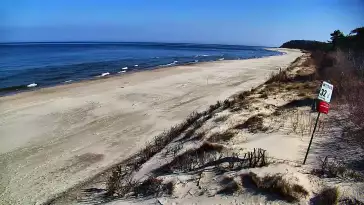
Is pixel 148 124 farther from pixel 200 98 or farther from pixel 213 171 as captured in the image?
pixel 213 171

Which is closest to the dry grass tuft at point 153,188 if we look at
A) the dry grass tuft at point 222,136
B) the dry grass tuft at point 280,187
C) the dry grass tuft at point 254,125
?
the dry grass tuft at point 280,187

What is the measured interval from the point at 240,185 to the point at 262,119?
5.33 meters

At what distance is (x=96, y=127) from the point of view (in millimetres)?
12812

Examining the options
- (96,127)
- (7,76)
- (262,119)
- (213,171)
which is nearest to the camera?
(213,171)

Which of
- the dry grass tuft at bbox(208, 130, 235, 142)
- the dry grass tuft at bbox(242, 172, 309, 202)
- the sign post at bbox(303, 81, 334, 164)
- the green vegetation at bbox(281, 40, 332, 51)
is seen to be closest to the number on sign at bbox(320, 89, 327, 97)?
the sign post at bbox(303, 81, 334, 164)

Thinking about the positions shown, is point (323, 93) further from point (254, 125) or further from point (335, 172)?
point (254, 125)

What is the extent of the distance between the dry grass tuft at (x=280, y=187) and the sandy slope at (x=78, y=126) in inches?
182

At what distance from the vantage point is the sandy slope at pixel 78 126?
28.1 feet

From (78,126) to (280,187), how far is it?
926 cm

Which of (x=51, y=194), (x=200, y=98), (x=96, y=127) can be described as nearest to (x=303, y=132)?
(x=51, y=194)

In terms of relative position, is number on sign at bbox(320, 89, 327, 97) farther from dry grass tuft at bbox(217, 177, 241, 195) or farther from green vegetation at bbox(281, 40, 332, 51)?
green vegetation at bbox(281, 40, 332, 51)

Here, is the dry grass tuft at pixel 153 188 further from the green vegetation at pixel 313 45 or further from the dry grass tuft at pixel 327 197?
the green vegetation at pixel 313 45

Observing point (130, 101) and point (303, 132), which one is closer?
point (303, 132)

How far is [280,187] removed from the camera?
219 inches
